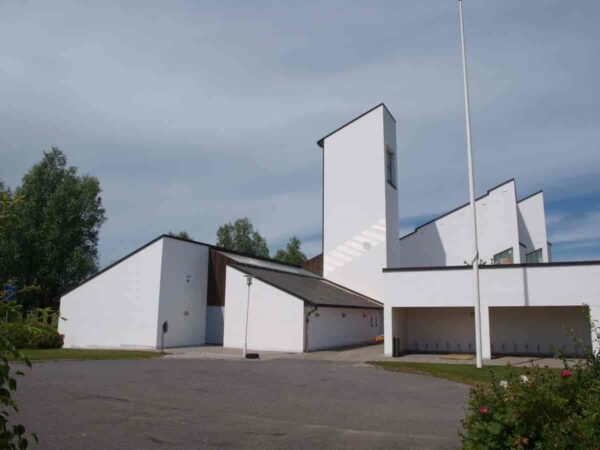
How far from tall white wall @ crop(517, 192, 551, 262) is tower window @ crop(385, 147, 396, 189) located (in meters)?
12.2

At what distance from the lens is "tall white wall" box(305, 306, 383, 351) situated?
27.0 metres

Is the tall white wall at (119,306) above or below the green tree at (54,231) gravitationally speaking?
below

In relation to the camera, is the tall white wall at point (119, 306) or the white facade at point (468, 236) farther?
the white facade at point (468, 236)

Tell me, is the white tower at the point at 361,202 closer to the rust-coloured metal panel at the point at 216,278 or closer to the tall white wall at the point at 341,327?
the tall white wall at the point at 341,327

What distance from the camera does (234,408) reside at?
33.3 feet

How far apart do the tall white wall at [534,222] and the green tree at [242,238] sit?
130ft

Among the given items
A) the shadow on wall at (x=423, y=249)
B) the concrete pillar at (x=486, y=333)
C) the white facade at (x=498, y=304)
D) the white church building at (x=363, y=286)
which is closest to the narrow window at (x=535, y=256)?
the white church building at (x=363, y=286)

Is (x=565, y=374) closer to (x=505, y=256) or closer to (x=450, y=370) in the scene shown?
(x=450, y=370)

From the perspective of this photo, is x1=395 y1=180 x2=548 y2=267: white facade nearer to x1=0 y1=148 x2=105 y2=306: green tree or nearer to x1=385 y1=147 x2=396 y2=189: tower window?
x1=385 y1=147 x2=396 y2=189: tower window

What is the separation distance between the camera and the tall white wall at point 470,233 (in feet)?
130

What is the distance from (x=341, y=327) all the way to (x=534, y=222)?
968 inches

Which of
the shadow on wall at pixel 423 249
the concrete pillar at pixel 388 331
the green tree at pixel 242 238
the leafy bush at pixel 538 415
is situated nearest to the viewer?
the leafy bush at pixel 538 415

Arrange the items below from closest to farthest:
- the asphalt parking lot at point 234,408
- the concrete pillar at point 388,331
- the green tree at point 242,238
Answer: the asphalt parking lot at point 234,408 < the concrete pillar at point 388,331 < the green tree at point 242,238

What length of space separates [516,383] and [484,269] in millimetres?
18587
